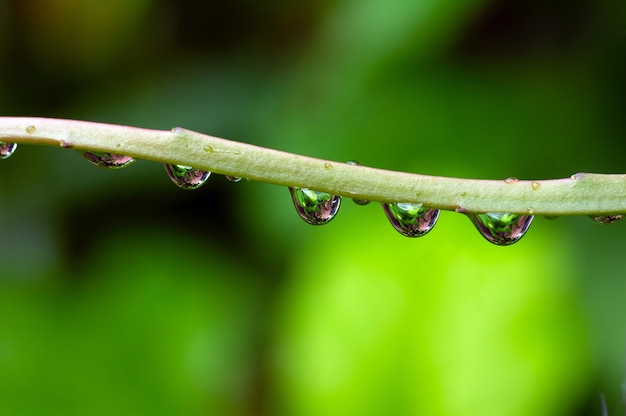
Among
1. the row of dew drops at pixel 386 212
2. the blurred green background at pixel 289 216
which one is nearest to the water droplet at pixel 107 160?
the row of dew drops at pixel 386 212

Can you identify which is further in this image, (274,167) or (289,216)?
(289,216)

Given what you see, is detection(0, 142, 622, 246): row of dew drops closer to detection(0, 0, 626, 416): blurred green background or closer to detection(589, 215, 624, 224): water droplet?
detection(589, 215, 624, 224): water droplet

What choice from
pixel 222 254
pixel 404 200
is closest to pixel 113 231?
pixel 222 254

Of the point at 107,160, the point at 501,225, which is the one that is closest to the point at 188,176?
the point at 107,160

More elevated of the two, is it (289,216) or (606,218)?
(289,216)

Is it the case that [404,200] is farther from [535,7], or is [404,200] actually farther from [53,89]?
[53,89]

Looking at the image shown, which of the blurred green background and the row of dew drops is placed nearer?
the row of dew drops

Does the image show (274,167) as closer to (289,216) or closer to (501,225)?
(501,225)

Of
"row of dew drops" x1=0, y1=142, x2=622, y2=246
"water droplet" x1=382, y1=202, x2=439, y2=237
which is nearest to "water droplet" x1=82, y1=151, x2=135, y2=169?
"row of dew drops" x1=0, y1=142, x2=622, y2=246
